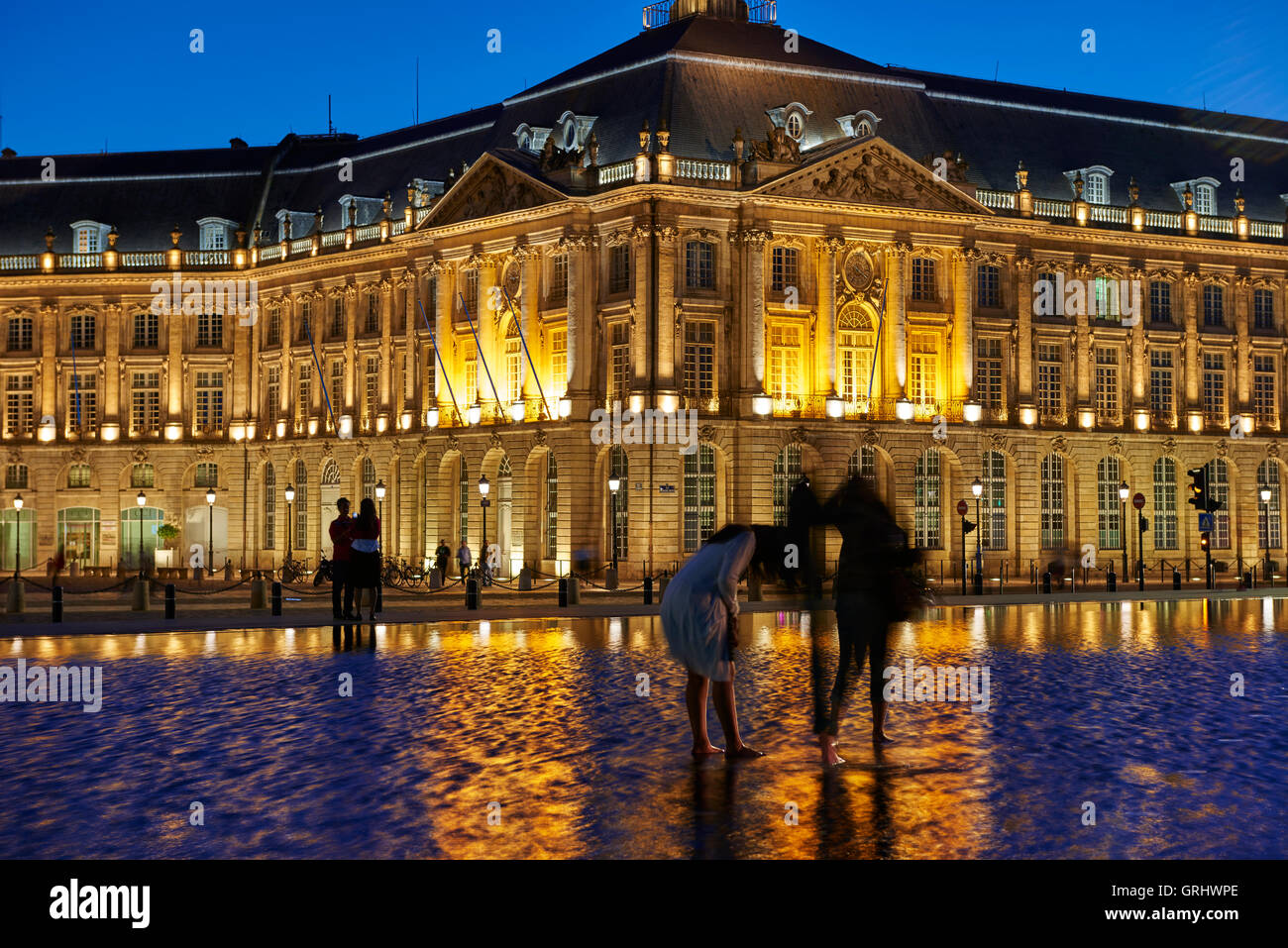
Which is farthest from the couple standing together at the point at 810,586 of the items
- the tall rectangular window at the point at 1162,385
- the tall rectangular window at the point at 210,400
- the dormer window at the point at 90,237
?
the dormer window at the point at 90,237

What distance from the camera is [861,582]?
1355cm

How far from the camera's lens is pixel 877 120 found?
61.5 metres

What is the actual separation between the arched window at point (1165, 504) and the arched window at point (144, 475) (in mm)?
50733

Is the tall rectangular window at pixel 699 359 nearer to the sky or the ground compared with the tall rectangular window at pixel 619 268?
nearer to the ground

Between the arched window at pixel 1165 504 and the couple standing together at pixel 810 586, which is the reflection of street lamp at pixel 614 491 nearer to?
the arched window at pixel 1165 504

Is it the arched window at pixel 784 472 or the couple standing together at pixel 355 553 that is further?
the arched window at pixel 784 472

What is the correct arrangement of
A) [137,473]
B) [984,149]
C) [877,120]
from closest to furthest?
[877,120]
[984,149]
[137,473]

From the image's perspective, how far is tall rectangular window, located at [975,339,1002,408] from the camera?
207 feet

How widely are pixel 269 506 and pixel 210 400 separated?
7093mm

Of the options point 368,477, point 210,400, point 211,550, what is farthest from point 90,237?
point 368,477

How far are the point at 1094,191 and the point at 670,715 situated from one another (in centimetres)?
5800

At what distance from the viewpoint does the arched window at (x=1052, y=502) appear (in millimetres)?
64750

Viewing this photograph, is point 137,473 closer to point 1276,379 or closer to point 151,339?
point 151,339
